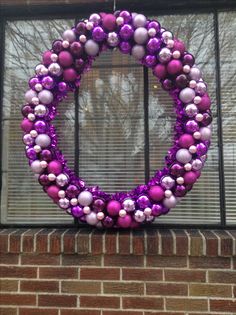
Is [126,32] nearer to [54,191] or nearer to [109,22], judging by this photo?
[109,22]

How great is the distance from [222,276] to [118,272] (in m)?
0.76

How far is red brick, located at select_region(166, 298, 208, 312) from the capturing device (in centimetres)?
318

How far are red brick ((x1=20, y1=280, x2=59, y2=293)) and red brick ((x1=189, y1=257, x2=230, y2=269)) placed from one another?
3.41 feet

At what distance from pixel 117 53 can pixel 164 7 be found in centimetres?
54

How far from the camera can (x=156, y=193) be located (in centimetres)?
311

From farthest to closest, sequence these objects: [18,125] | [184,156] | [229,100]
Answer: [18,125]
[229,100]
[184,156]

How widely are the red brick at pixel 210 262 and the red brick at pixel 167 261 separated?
7 centimetres

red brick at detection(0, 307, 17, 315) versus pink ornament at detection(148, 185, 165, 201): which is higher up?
pink ornament at detection(148, 185, 165, 201)

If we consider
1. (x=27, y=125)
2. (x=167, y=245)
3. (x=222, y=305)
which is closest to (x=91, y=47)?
(x=27, y=125)

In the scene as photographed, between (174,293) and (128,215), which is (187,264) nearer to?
(174,293)

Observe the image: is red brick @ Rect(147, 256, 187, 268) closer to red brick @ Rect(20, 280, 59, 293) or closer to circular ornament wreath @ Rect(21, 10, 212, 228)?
circular ornament wreath @ Rect(21, 10, 212, 228)

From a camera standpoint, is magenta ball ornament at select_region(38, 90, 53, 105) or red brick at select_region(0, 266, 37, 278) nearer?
magenta ball ornament at select_region(38, 90, 53, 105)

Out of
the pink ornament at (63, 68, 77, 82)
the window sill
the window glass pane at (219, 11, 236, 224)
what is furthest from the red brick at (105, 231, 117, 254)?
the pink ornament at (63, 68, 77, 82)

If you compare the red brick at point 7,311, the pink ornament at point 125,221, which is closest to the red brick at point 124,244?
the pink ornament at point 125,221
